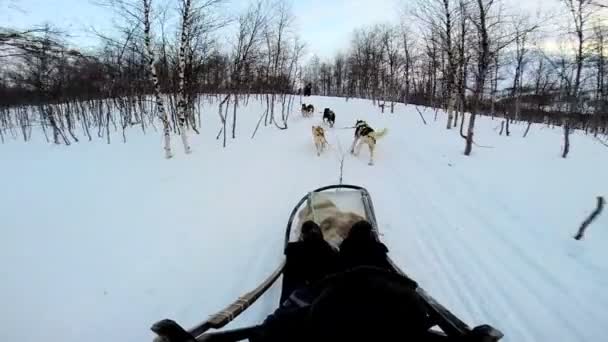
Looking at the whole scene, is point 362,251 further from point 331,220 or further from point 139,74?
point 139,74

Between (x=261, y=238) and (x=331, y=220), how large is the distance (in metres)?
1.32

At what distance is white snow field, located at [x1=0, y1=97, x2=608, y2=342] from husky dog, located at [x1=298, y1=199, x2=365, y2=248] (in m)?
0.68

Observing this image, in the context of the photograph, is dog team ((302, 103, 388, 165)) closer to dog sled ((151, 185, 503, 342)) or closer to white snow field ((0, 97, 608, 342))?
white snow field ((0, 97, 608, 342))

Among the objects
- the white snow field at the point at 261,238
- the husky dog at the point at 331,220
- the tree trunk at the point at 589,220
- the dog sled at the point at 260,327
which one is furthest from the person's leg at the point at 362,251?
the tree trunk at the point at 589,220

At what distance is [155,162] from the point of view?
413 inches

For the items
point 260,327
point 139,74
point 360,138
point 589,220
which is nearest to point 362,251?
point 260,327

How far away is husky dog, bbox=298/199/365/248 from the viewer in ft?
11.5

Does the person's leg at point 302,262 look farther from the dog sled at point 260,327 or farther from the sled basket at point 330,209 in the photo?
the sled basket at point 330,209

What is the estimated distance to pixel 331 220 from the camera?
372 cm

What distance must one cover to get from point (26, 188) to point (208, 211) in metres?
6.63

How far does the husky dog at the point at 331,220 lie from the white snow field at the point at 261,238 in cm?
68

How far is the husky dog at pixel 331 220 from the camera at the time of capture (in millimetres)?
3498

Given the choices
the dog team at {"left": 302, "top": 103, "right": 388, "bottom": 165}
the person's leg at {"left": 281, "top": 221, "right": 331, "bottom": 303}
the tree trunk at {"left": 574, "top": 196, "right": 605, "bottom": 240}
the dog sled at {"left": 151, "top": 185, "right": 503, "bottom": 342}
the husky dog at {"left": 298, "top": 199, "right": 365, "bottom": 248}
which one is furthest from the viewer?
the dog team at {"left": 302, "top": 103, "right": 388, "bottom": 165}

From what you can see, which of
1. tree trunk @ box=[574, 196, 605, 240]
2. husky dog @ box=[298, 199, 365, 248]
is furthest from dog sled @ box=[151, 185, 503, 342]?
tree trunk @ box=[574, 196, 605, 240]
